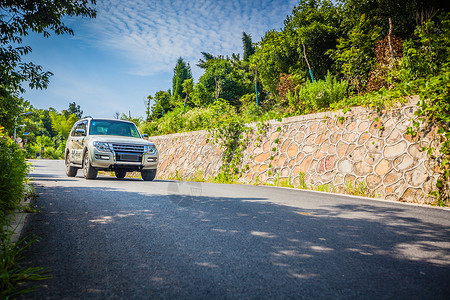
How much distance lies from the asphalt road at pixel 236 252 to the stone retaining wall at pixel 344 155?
1.71 metres

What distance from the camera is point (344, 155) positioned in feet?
26.9

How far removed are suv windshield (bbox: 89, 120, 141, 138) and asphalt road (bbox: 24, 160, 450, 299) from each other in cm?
557

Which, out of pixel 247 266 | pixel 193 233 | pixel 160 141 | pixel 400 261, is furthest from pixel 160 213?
pixel 160 141

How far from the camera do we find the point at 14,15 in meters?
5.57

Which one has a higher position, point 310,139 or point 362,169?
point 310,139

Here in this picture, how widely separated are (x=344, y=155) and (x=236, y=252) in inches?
249

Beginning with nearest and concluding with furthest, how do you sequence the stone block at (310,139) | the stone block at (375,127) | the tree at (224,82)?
the stone block at (375,127) → the stone block at (310,139) → the tree at (224,82)

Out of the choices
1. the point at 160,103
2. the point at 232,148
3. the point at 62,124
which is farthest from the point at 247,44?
the point at 62,124

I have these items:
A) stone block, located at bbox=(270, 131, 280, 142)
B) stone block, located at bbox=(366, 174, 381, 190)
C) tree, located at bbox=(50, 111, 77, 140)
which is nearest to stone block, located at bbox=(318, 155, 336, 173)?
stone block, located at bbox=(366, 174, 381, 190)

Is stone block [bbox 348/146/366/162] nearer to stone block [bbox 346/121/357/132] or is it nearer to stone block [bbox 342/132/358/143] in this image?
stone block [bbox 342/132/358/143]

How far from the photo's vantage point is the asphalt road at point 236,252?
2.13 m

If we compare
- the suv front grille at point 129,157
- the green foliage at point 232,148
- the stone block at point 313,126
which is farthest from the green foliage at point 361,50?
the suv front grille at point 129,157

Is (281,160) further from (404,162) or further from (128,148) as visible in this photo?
(128,148)

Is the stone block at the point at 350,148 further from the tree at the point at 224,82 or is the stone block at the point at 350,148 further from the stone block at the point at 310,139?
the tree at the point at 224,82
